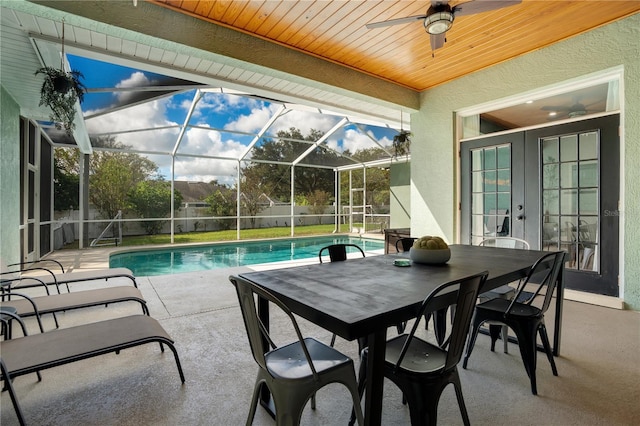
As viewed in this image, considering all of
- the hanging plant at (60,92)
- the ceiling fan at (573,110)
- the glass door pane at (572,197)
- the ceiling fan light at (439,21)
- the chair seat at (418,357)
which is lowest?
the chair seat at (418,357)

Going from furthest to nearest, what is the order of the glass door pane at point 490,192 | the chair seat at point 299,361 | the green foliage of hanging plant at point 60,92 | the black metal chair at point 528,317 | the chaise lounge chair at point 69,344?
1. the glass door pane at point 490,192
2. the green foliage of hanging plant at point 60,92
3. the black metal chair at point 528,317
4. the chaise lounge chair at point 69,344
5. the chair seat at point 299,361

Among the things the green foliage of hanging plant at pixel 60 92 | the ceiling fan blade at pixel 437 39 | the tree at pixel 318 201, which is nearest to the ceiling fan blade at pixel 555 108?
the ceiling fan blade at pixel 437 39

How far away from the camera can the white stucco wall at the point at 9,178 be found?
13.1 feet

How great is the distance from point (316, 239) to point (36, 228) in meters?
7.75

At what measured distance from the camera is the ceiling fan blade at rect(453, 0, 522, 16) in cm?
235

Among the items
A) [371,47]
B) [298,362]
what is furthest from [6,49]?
[298,362]

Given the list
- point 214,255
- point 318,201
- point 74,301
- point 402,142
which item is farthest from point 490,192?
point 318,201

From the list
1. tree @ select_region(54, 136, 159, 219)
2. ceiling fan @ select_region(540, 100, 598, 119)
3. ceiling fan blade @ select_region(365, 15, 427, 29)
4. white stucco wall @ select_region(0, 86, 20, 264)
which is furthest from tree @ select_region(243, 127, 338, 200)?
ceiling fan blade @ select_region(365, 15, 427, 29)

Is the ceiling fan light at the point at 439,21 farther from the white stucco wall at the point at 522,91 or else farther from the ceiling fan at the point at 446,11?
the white stucco wall at the point at 522,91

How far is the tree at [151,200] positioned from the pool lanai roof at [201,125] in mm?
502

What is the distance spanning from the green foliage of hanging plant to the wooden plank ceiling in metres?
1.10

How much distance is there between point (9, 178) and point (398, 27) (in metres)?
5.29

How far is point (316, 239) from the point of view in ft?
Result: 38.2

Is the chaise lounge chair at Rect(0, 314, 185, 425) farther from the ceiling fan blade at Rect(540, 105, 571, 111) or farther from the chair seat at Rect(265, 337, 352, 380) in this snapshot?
the ceiling fan blade at Rect(540, 105, 571, 111)
